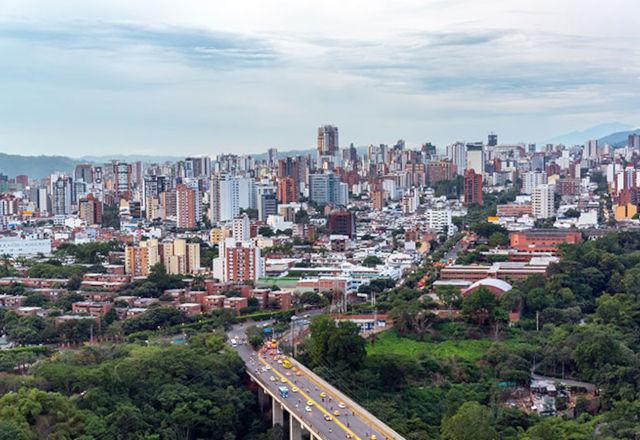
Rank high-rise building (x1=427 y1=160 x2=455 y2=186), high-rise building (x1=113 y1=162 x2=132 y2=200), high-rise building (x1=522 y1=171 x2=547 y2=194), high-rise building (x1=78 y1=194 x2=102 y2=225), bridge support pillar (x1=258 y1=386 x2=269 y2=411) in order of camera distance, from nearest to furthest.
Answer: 1. bridge support pillar (x1=258 y1=386 x2=269 y2=411)
2. high-rise building (x1=78 y1=194 x2=102 y2=225)
3. high-rise building (x1=522 y1=171 x2=547 y2=194)
4. high-rise building (x1=113 y1=162 x2=132 y2=200)
5. high-rise building (x1=427 y1=160 x2=455 y2=186)

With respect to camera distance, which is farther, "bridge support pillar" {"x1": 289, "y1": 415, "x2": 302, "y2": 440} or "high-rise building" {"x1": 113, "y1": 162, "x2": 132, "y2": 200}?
"high-rise building" {"x1": 113, "y1": 162, "x2": 132, "y2": 200}

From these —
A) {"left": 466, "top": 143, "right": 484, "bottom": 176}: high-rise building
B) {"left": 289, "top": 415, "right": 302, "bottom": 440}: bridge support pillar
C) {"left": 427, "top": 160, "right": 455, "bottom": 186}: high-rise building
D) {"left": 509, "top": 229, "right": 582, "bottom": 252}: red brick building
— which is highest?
{"left": 466, "top": 143, "right": 484, "bottom": 176}: high-rise building

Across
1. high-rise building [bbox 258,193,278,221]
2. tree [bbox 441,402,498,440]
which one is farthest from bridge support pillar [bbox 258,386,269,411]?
high-rise building [bbox 258,193,278,221]

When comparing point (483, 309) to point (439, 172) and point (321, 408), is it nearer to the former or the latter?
point (321, 408)

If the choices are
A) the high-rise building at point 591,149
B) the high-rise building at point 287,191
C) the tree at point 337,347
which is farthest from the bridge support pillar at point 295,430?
the high-rise building at point 591,149

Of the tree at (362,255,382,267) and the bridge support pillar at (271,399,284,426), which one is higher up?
the tree at (362,255,382,267)

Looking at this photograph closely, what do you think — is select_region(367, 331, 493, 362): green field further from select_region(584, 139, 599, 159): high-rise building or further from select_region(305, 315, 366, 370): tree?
select_region(584, 139, 599, 159): high-rise building

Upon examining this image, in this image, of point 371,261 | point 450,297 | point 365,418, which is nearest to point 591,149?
point 371,261
